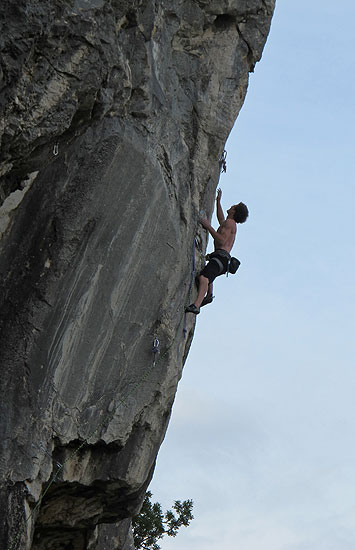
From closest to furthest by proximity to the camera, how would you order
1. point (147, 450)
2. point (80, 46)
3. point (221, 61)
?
point (80, 46)
point (147, 450)
point (221, 61)

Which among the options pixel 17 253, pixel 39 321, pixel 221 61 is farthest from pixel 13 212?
pixel 221 61

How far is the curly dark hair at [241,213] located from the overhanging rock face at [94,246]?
2.39 ft

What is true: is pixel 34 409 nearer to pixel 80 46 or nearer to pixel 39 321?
pixel 39 321

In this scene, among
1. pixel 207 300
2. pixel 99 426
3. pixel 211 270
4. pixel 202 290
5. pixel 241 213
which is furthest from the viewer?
pixel 241 213

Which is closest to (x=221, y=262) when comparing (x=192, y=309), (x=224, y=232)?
(x=224, y=232)

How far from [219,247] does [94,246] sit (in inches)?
116

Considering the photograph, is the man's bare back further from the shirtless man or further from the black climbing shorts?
the black climbing shorts

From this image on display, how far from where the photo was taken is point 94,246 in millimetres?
14195

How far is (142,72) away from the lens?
14578 millimetres

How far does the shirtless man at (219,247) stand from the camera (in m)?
16.3

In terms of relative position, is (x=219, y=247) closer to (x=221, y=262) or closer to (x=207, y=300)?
(x=221, y=262)

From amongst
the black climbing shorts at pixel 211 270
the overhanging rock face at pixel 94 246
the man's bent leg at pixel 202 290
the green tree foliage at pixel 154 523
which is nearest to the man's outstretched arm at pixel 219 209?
the overhanging rock face at pixel 94 246

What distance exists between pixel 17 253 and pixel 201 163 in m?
3.76

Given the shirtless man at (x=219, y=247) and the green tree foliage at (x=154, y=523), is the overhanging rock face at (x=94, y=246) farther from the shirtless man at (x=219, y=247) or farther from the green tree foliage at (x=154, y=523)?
the green tree foliage at (x=154, y=523)
